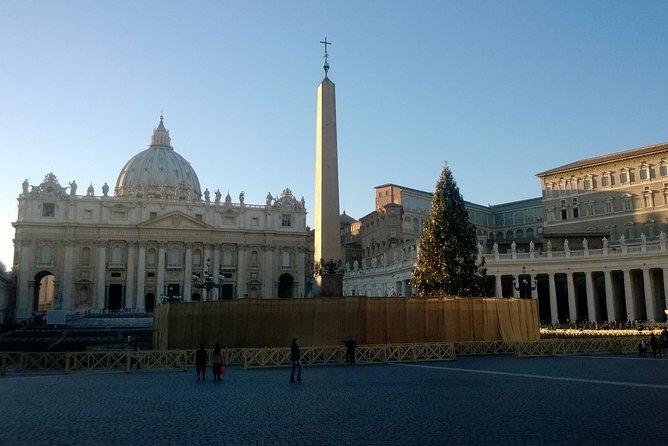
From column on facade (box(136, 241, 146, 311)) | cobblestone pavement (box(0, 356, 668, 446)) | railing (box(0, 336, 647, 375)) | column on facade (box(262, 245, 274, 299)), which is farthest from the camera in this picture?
column on facade (box(262, 245, 274, 299))

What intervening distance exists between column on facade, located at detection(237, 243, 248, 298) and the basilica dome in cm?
1984

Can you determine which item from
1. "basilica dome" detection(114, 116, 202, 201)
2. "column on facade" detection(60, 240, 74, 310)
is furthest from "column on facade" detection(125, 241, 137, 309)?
"basilica dome" detection(114, 116, 202, 201)

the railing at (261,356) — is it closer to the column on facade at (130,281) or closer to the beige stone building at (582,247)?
the beige stone building at (582,247)

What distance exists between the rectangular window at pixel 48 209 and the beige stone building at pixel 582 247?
44.4 m

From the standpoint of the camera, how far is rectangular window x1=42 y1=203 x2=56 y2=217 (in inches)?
3472

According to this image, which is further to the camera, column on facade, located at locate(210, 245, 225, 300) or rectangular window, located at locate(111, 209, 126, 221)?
column on facade, located at locate(210, 245, 225, 300)

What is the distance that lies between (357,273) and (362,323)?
153 ft

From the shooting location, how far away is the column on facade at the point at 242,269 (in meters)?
95.2

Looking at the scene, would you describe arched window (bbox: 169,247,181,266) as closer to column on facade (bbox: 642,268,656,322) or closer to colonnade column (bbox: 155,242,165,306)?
colonnade column (bbox: 155,242,165,306)

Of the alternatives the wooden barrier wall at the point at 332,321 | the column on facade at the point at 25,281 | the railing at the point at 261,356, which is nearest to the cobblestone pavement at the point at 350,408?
the railing at the point at 261,356

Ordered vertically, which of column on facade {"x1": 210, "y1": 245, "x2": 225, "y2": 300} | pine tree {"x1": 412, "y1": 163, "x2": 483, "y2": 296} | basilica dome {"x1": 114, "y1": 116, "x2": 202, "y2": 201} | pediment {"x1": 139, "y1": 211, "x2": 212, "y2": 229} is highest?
basilica dome {"x1": 114, "y1": 116, "x2": 202, "y2": 201}

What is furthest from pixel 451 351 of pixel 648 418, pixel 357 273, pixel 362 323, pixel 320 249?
pixel 357 273

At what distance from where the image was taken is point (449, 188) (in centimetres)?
4200

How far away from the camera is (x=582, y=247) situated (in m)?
59.6
